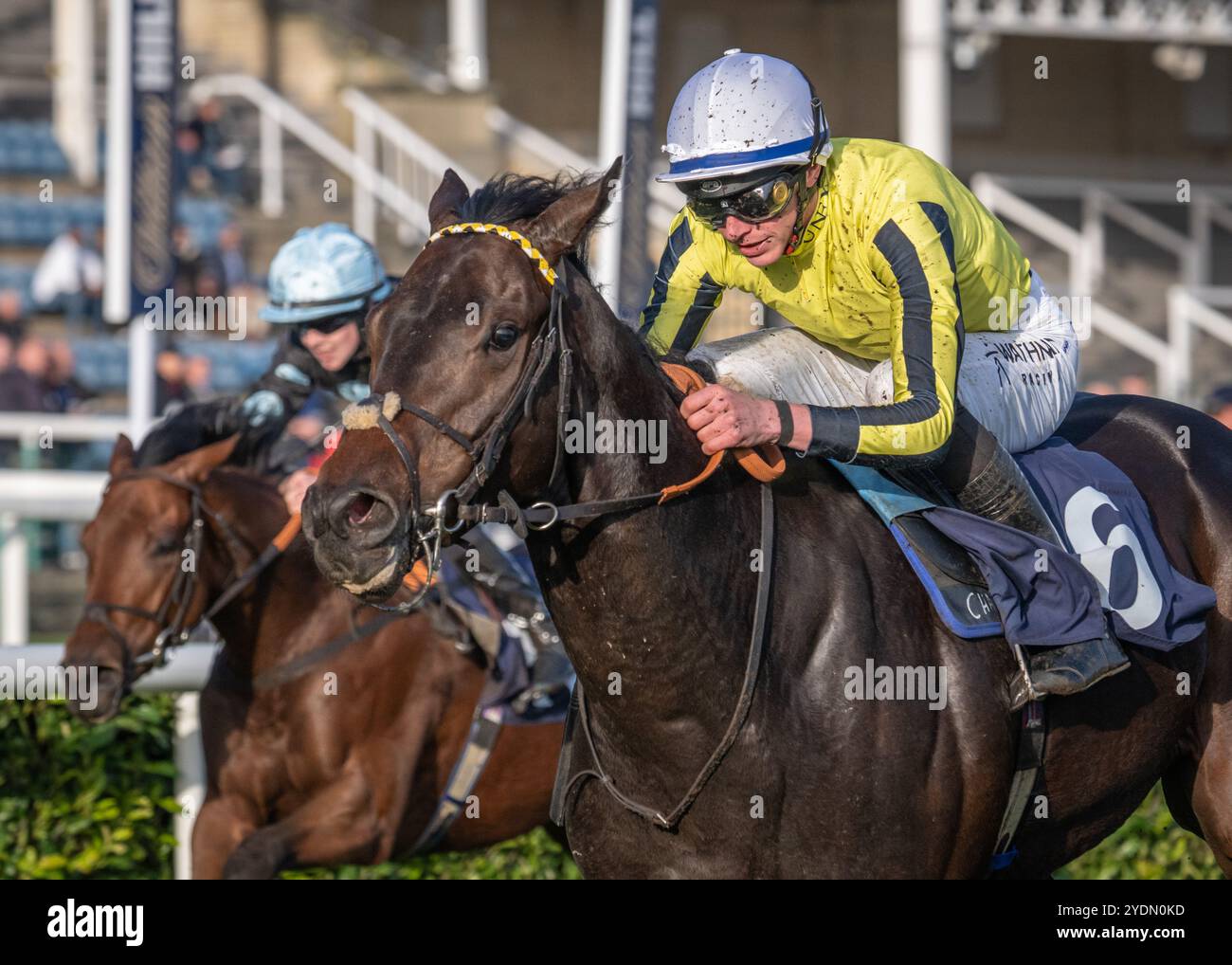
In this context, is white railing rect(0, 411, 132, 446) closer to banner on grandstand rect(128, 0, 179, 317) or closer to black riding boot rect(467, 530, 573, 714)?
banner on grandstand rect(128, 0, 179, 317)

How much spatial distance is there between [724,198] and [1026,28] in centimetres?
1171

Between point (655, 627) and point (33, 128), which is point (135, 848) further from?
point (33, 128)

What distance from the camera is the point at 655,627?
3477 mm

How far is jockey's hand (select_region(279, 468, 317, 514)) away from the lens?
223 inches

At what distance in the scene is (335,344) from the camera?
5.76 meters

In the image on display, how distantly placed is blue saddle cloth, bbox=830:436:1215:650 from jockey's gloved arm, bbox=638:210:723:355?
53cm

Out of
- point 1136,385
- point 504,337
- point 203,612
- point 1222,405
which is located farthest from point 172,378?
point 504,337

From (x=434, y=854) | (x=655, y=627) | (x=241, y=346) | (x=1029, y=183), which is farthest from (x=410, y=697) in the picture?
(x=1029, y=183)

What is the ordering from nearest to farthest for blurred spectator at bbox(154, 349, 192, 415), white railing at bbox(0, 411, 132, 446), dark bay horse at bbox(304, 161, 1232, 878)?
dark bay horse at bbox(304, 161, 1232, 878), white railing at bbox(0, 411, 132, 446), blurred spectator at bbox(154, 349, 192, 415)

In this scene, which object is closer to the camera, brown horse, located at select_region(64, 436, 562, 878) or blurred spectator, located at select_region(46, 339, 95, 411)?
brown horse, located at select_region(64, 436, 562, 878)

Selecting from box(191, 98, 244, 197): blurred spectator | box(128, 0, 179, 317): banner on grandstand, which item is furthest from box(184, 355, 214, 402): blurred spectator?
box(191, 98, 244, 197): blurred spectator

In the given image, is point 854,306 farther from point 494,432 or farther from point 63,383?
point 63,383

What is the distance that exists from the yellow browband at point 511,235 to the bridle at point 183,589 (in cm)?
250

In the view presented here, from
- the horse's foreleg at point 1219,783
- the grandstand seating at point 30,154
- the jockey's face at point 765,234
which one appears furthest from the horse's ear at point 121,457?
the grandstand seating at point 30,154
